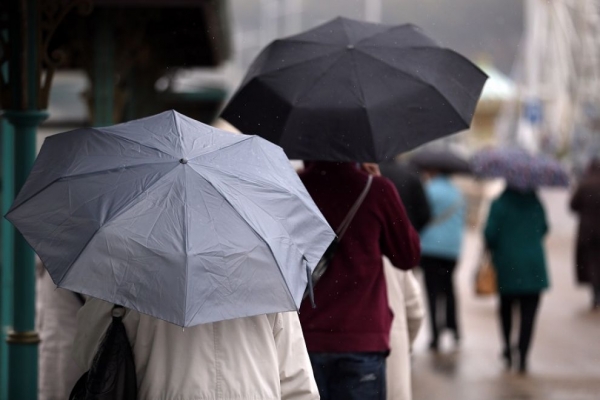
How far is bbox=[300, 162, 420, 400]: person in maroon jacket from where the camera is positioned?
429cm

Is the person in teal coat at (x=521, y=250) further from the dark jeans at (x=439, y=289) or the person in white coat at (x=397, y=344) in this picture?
the person in white coat at (x=397, y=344)

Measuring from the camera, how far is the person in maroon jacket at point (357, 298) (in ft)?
14.1

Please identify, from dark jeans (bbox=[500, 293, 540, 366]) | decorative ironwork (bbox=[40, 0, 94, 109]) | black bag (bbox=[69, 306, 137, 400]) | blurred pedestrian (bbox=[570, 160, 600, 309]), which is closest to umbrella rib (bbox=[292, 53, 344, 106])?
decorative ironwork (bbox=[40, 0, 94, 109])

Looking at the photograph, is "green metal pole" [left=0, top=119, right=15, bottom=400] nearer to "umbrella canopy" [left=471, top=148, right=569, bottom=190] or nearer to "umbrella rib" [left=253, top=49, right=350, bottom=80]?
"umbrella rib" [left=253, top=49, right=350, bottom=80]

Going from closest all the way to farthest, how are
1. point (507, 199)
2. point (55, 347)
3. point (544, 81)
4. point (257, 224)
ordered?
point (257, 224) → point (55, 347) → point (507, 199) → point (544, 81)

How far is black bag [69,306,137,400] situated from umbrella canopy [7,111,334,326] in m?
0.28

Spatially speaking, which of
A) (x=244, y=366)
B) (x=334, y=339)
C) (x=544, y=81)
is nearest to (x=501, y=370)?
(x=334, y=339)

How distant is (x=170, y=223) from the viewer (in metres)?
3.10

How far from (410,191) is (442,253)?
139 centimetres

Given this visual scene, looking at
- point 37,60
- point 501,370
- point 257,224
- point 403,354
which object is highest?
point 37,60

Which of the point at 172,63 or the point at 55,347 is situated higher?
the point at 172,63

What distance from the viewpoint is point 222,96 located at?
1556cm

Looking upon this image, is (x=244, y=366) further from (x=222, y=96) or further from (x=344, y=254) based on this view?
(x=222, y=96)

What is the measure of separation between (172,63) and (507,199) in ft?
14.9
